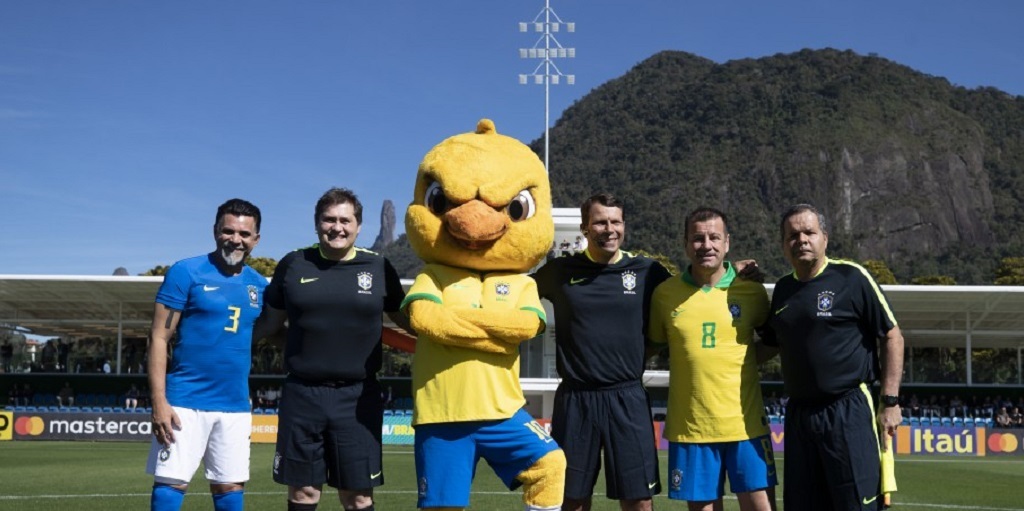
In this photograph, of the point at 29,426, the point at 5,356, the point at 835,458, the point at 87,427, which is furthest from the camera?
the point at 5,356

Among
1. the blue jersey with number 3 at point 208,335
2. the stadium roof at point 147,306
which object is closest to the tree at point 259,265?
the stadium roof at point 147,306

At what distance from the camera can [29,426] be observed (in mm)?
25578

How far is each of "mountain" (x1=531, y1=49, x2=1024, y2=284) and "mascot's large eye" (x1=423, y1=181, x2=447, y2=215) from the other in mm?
103373

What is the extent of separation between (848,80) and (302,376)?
126 metres

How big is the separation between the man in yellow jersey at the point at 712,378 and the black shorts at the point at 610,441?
0.67 feet

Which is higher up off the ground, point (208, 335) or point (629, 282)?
point (629, 282)

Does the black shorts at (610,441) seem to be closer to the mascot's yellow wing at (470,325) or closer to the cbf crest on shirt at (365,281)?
the mascot's yellow wing at (470,325)

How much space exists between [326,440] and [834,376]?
2990 mm

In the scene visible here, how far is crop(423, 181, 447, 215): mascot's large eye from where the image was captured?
5508 millimetres

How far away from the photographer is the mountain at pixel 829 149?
11400 cm

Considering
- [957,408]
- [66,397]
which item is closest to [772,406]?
[957,408]

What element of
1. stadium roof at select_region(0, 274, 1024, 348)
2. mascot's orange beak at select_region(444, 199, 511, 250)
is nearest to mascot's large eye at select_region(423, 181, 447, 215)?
mascot's orange beak at select_region(444, 199, 511, 250)

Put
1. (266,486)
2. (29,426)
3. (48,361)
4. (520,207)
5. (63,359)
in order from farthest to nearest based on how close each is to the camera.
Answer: (63,359) < (48,361) < (29,426) < (266,486) < (520,207)

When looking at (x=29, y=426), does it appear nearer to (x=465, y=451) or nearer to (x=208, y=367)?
(x=208, y=367)
